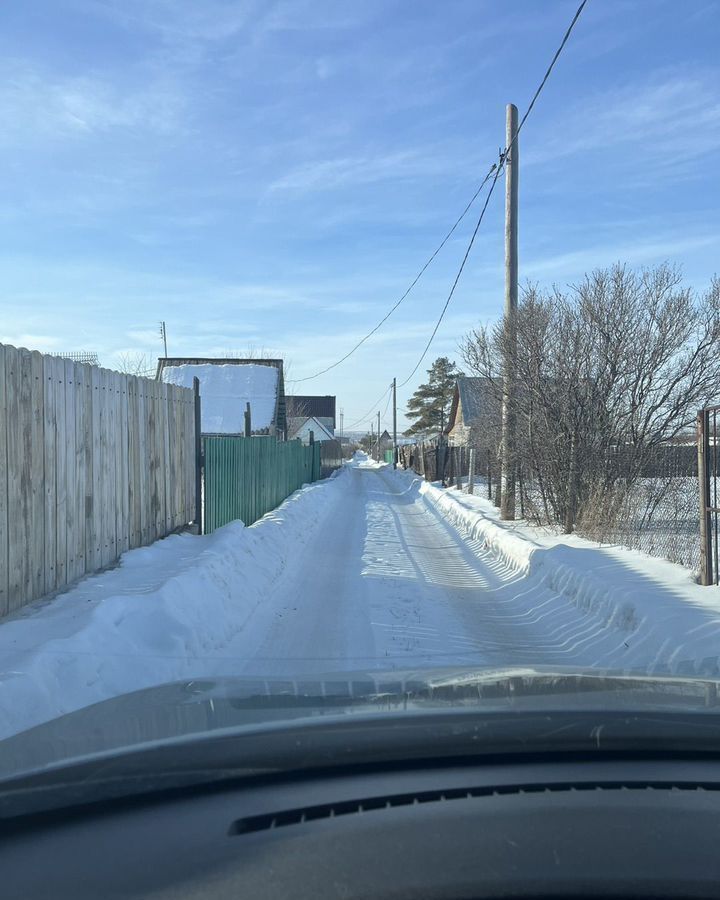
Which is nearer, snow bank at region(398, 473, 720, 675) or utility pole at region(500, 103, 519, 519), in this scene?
snow bank at region(398, 473, 720, 675)

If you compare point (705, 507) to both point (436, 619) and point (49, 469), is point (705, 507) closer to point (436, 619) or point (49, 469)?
point (436, 619)

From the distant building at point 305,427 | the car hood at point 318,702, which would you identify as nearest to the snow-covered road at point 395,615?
the car hood at point 318,702

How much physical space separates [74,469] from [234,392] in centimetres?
3163

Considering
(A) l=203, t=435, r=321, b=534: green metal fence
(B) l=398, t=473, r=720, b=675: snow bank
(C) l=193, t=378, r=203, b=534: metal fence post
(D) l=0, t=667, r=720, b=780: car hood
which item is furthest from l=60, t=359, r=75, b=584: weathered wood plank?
(B) l=398, t=473, r=720, b=675: snow bank

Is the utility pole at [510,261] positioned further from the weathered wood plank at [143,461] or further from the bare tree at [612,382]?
the weathered wood plank at [143,461]

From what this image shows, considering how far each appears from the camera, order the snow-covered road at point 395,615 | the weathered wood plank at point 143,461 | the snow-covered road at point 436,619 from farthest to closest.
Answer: the weathered wood plank at point 143,461 < the snow-covered road at point 395,615 < the snow-covered road at point 436,619

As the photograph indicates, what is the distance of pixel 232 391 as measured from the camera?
39.3 m

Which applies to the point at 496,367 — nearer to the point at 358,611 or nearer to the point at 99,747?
the point at 358,611

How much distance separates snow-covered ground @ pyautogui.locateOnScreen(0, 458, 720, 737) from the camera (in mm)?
5773

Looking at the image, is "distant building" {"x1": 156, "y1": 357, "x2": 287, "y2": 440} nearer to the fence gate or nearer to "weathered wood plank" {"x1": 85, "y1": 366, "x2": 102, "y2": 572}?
"weathered wood plank" {"x1": 85, "y1": 366, "x2": 102, "y2": 572}

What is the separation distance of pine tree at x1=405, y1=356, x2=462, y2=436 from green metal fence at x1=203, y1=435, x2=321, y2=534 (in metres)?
51.5

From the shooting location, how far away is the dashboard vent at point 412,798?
2045mm

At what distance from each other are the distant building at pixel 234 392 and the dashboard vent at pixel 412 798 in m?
35.1

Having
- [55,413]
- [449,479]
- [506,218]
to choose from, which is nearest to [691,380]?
[506,218]
